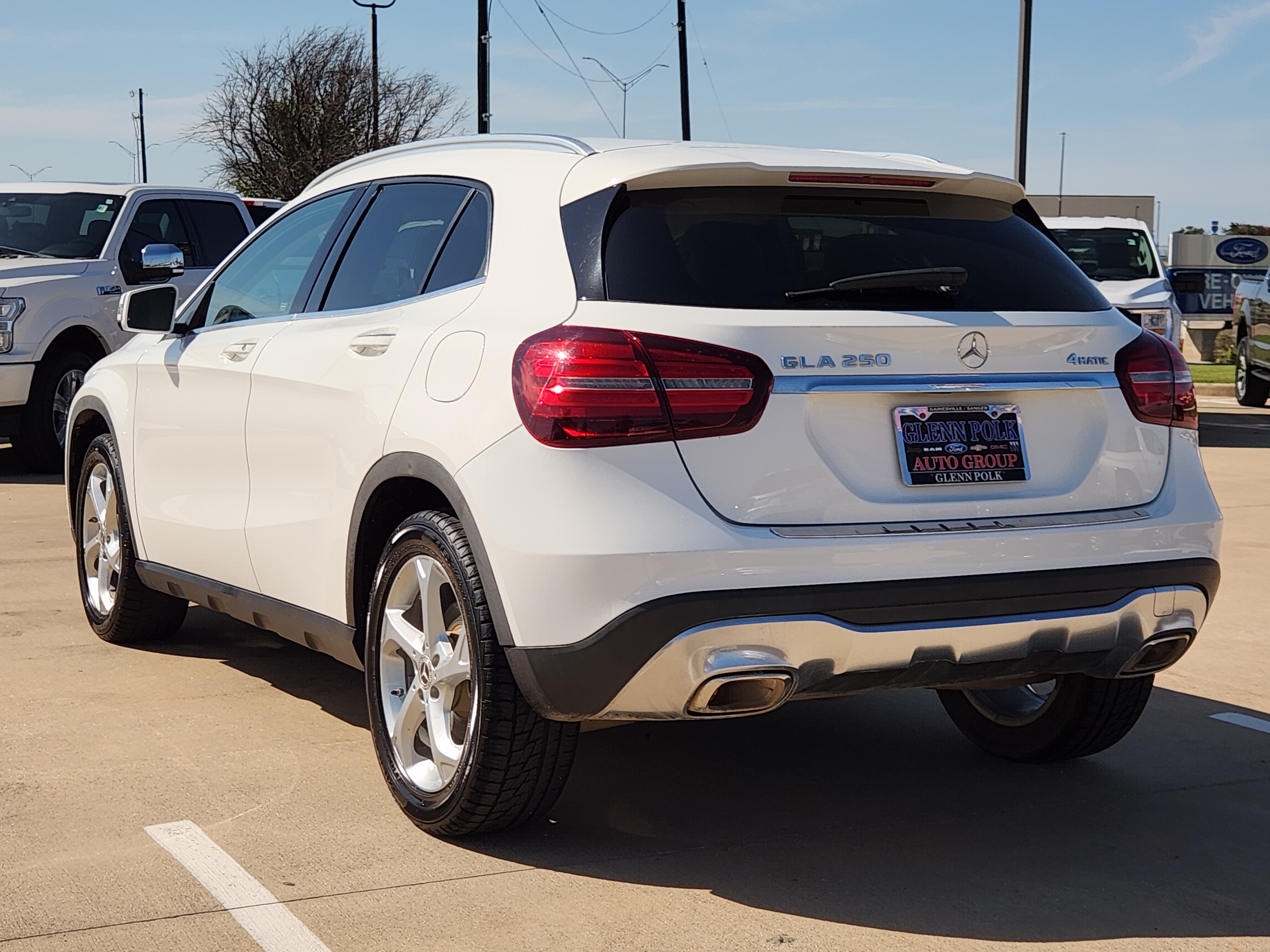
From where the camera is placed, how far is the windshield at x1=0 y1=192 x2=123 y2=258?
1242 cm

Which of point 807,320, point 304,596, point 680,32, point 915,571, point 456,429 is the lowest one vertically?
point 304,596

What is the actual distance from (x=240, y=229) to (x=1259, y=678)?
9.70 metres

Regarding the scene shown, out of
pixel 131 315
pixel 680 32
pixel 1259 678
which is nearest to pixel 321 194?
pixel 131 315

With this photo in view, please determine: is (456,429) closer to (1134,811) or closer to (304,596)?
(304,596)

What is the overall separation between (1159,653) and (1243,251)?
113 ft

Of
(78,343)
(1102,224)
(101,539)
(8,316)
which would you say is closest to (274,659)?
(101,539)

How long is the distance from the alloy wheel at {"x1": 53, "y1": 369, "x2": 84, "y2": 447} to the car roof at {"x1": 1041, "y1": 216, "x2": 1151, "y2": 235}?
9.15 m

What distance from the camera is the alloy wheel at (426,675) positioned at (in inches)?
158

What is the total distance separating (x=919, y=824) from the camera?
4.29 metres

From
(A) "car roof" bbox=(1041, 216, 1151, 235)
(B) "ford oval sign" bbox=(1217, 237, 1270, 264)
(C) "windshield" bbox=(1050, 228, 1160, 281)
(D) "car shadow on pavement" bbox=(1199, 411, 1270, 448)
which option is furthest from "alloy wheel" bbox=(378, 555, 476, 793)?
(B) "ford oval sign" bbox=(1217, 237, 1270, 264)

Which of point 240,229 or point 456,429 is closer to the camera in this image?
point 456,429

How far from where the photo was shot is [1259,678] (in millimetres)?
5992

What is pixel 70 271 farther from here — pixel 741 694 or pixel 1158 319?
pixel 741 694

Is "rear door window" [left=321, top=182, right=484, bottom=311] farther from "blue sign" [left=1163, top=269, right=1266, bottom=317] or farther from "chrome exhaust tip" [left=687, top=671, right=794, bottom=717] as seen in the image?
"blue sign" [left=1163, top=269, right=1266, bottom=317]
